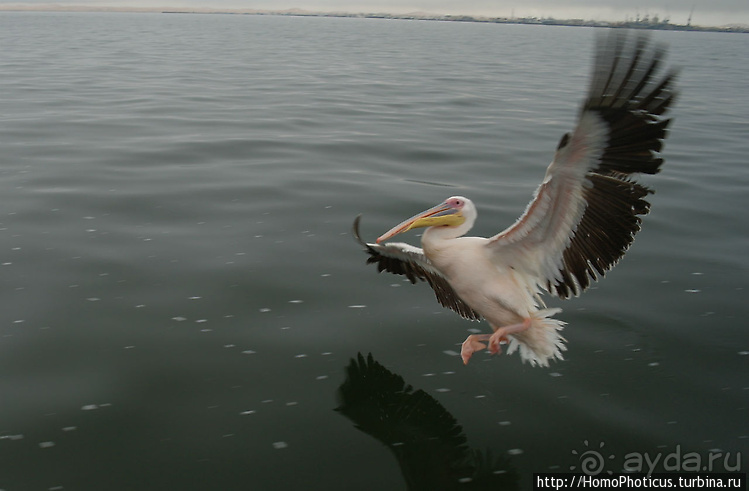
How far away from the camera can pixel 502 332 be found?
231 inches

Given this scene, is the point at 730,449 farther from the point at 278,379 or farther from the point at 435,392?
the point at 278,379

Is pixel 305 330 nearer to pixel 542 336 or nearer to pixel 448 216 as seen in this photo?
pixel 448 216

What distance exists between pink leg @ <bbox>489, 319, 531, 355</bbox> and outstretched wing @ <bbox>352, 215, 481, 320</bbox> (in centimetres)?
69

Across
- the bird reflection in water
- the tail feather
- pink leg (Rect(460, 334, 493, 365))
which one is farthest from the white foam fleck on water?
the tail feather

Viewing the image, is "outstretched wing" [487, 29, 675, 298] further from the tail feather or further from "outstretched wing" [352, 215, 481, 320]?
"outstretched wing" [352, 215, 481, 320]

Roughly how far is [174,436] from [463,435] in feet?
7.71

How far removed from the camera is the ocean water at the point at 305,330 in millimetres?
5297

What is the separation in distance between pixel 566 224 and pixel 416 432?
2111mm

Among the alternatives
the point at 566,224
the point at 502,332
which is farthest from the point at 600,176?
the point at 502,332

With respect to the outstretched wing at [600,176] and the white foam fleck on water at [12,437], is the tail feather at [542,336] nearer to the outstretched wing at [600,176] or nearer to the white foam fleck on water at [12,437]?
the outstretched wing at [600,176]

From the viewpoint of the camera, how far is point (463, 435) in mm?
5570

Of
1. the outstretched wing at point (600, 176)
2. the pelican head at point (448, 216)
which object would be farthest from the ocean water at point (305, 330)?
the pelican head at point (448, 216)

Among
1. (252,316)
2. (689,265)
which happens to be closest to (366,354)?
(252,316)

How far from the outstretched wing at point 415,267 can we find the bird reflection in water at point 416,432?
3.25 feet
